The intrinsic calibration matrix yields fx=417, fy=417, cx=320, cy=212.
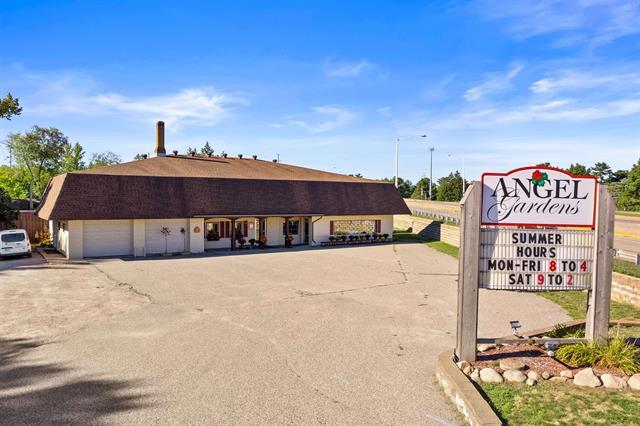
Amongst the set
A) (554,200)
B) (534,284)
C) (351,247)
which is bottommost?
(351,247)

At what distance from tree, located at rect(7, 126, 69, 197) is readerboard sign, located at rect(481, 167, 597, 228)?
6684 cm

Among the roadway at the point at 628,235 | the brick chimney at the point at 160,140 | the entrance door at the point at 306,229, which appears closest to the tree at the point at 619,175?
the roadway at the point at 628,235

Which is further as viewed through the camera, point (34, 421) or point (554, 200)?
point (554, 200)

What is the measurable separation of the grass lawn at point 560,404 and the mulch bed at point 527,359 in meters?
0.55

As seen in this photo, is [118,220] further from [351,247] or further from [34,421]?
[34,421]

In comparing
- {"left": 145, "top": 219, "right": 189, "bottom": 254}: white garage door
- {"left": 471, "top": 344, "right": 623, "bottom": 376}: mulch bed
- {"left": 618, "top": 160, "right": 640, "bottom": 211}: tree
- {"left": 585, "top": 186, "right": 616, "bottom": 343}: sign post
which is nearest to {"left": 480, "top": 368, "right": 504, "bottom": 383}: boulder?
{"left": 471, "top": 344, "right": 623, "bottom": 376}: mulch bed

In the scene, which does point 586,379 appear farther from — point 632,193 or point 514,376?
point 632,193

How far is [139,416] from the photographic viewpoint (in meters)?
6.76

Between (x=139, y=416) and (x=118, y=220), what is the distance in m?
21.5

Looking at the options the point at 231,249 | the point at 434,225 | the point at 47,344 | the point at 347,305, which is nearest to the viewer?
the point at 47,344

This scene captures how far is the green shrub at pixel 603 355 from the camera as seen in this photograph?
25.7ft

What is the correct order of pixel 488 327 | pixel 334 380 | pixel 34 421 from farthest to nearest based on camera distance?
pixel 488 327
pixel 334 380
pixel 34 421

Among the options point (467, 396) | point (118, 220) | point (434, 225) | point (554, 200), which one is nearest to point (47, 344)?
point (467, 396)

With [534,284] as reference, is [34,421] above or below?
below
